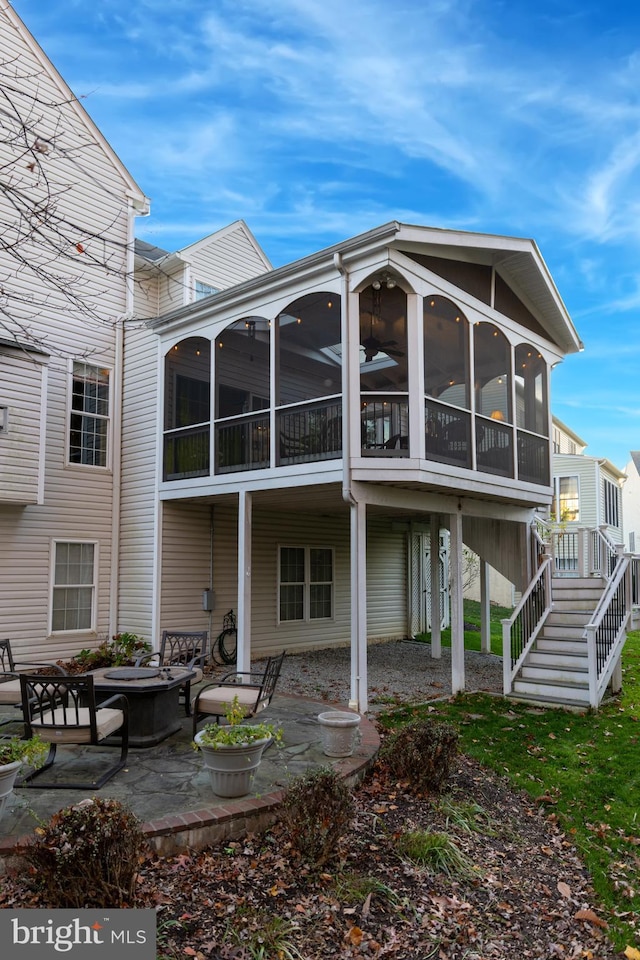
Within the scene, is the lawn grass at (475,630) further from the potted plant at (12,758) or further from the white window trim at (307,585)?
the potted plant at (12,758)

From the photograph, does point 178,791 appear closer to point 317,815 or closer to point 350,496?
point 317,815

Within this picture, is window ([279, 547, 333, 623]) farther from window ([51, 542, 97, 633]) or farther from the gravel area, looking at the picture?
window ([51, 542, 97, 633])

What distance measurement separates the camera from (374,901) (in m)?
3.74

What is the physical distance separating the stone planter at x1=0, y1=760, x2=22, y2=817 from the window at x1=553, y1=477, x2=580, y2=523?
2262 centimetres

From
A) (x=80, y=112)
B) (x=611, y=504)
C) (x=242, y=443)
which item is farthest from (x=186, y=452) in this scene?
(x=611, y=504)

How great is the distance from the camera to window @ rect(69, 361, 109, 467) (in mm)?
11422

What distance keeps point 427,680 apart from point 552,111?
40.8 ft

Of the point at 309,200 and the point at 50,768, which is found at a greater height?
the point at 309,200

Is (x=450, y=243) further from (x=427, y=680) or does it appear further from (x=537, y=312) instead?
(x=427, y=680)

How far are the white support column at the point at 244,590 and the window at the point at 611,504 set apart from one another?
62.1 ft

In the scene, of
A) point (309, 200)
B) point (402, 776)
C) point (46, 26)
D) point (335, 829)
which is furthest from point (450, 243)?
point (309, 200)

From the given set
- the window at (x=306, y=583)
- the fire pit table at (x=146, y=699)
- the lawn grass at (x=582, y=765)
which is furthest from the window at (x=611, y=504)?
the fire pit table at (x=146, y=699)

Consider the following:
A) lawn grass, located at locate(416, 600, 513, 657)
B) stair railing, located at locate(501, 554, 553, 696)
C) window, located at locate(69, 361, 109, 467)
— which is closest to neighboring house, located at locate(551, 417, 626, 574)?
lawn grass, located at locate(416, 600, 513, 657)

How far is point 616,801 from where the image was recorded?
18.2ft
